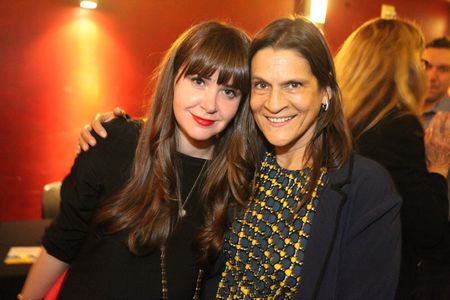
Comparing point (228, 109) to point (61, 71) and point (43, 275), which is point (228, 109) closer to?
point (43, 275)

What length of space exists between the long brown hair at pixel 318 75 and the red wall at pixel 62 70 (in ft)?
8.40

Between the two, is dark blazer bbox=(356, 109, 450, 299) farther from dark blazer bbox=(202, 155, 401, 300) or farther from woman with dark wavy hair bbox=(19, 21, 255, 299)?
woman with dark wavy hair bbox=(19, 21, 255, 299)

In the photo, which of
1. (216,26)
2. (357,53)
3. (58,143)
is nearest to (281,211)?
(216,26)

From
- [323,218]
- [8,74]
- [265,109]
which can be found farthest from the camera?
[8,74]

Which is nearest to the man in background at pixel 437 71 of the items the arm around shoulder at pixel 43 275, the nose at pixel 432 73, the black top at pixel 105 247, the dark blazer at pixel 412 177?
the nose at pixel 432 73

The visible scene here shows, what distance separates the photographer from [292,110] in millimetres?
1439

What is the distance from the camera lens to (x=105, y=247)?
149cm

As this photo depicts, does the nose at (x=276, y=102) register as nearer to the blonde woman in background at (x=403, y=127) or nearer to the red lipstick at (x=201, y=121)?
the red lipstick at (x=201, y=121)

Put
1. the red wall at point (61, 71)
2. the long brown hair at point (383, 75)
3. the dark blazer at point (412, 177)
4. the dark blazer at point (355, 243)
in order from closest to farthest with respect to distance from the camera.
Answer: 1. the dark blazer at point (355, 243)
2. the dark blazer at point (412, 177)
3. the long brown hair at point (383, 75)
4. the red wall at point (61, 71)

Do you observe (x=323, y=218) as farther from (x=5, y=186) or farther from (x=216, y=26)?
(x=5, y=186)

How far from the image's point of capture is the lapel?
1323 millimetres

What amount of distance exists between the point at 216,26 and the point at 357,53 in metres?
0.82

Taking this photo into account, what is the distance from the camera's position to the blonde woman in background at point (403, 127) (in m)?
1.74

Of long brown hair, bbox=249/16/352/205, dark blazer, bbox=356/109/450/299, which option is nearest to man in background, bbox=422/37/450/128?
dark blazer, bbox=356/109/450/299
